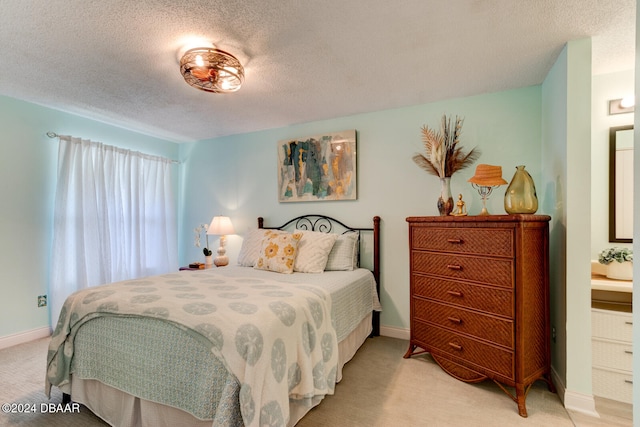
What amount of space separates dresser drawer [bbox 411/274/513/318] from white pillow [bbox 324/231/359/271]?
64 cm

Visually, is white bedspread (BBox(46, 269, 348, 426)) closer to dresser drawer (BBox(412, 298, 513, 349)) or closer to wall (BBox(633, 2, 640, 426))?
dresser drawer (BBox(412, 298, 513, 349))

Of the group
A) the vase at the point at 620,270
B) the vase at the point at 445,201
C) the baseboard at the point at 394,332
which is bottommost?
the baseboard at the point at 394,332

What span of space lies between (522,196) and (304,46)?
1.80 meters

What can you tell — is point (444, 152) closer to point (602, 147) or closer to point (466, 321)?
point (602, 147)

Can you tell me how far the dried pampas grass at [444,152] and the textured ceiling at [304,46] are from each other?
0.32 metres

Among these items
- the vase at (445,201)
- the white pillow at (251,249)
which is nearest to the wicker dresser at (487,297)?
the vase at (445,201)

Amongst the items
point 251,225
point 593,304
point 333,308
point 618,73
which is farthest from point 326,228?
point 618,73

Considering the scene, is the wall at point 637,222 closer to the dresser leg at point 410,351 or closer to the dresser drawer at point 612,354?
the dresser drawer at point 612,354

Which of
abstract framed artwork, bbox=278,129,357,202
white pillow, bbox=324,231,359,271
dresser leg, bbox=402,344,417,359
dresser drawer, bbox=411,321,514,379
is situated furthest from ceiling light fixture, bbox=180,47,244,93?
dresser leg, bbox=402,344,417,359

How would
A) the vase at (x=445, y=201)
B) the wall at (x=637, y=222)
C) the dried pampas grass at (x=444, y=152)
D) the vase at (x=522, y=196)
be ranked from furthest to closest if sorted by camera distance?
the dried pampas grass at (x=444, y=152) → the vase at (x=445, y=201) → the vase at (x=522, y=196) → the wall at (x=637, y=222)

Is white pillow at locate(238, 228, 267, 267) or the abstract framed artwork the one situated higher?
the abstract framed artwork

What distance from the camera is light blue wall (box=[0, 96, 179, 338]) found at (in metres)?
2.71

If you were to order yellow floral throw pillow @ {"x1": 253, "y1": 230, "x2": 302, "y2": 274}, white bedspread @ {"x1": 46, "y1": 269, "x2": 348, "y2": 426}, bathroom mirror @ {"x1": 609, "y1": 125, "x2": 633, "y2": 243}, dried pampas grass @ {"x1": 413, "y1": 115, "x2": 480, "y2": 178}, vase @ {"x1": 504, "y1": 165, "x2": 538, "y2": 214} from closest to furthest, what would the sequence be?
1. white bedspread @ {"x1": 46, "y1": 269, "x2": 348, "y2": 426}
2. vase @ {"x1": 504, "y1": 165, "x2": 538, "y2": 214}
3. bathroom mirror @ {"x1": 609, "y1": 125, "x2": 633, "y2": 243}
4. dried pampas grass @ {"x1": 413, "y1": 115, "x2": 480, "y2": 178}
5. yellow floral throw pillow @ {"x1": 253, "y1": 230, "x2": 302, "y2": 274}

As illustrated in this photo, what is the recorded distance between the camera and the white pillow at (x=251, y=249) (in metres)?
3.00
